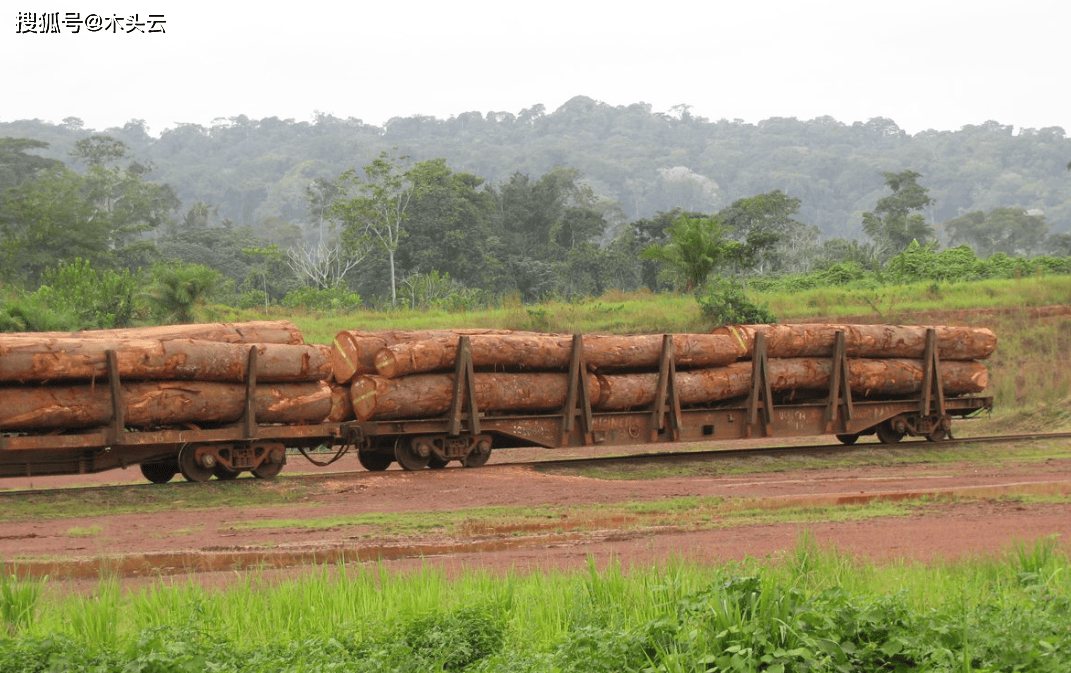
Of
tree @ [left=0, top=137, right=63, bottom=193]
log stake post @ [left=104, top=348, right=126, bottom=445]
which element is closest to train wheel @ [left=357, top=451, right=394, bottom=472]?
log stake post @ [left=104, top=348, right=126, bottom=445]

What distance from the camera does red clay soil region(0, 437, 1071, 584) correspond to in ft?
28.9

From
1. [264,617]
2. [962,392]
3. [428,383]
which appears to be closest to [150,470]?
[428,383]

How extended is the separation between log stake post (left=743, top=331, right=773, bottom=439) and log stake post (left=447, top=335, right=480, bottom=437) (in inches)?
199

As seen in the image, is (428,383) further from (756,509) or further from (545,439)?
(756,509)

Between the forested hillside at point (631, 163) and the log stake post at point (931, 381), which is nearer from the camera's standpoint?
the log stake post at point (931, 381)

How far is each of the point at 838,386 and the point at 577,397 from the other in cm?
520

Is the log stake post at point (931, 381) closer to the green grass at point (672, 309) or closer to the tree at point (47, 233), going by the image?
the green grass at point (672, 309)

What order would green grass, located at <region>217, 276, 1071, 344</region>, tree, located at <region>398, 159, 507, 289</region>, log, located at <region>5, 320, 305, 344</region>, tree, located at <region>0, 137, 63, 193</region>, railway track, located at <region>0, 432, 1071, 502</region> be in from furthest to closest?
tree, located at <region>0, 137, 63, 193</region> → tree, located at <region>398, 159, 507, 289</region> → green grass, located at <region>217, 276, 1071, 344</region> → log, located at <region>5, 320, 305, 344</region> → railway track, located at <region>0, 432, 1071, 502</region>

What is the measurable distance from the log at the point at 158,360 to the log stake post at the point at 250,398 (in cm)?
11

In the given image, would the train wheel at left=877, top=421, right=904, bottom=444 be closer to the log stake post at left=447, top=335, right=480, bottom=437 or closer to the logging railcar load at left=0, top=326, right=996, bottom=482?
the logging railcar load at left=0, top=326, right=996, bottom=482

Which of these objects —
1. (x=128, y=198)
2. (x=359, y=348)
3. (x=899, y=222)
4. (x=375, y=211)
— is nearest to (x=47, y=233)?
(x=375, y=211)

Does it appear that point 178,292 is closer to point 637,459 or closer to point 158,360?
point 158,360

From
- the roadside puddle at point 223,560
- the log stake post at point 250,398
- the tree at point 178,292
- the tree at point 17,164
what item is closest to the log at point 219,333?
the log stake post at point 250,398

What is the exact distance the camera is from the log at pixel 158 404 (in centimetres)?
1343
